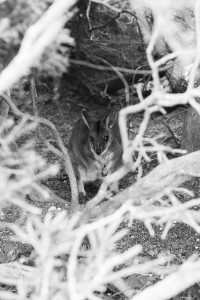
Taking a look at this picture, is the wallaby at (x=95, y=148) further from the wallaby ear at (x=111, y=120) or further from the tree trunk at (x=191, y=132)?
the tree trunk at (x=191, y=132)

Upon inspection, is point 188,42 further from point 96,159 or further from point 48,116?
point 48,116

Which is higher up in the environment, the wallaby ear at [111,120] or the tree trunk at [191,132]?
Result: the wallaby ear at [111,120]

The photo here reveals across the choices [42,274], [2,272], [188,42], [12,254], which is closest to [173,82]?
[188,42]

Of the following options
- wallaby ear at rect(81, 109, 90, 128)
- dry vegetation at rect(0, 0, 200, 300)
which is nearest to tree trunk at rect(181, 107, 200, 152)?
dry vegetation at rect(0, 0, 200, 300)

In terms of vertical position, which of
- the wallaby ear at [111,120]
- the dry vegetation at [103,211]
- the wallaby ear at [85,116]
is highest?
the dry vegetation at [103,211]

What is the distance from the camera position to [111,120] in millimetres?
6973

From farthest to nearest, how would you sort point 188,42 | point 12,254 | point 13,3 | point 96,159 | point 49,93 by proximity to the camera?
point 49,93, point 96,159, point 188,42, point 13,3, point 12,254

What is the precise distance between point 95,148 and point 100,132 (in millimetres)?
210

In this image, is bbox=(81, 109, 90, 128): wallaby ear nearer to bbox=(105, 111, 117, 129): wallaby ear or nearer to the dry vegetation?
bbox=(105, 111, 117, 129): wallaby ear

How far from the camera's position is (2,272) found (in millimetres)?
4250

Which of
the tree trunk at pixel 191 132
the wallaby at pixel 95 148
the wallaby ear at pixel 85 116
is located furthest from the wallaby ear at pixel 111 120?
the tree trunk at pixel 191 132

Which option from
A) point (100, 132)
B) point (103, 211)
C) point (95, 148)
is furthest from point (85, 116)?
point (103, 211)

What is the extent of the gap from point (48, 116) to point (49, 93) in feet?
1.80

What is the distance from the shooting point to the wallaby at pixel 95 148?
700cm
